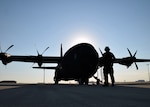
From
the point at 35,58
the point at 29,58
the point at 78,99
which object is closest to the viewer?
the point at 78,99

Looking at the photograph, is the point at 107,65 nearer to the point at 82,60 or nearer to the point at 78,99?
the point at 82,60

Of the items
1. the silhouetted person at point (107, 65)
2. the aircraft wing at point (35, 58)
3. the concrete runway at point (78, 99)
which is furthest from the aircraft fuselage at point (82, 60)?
the concrete runway at point (78, 99)

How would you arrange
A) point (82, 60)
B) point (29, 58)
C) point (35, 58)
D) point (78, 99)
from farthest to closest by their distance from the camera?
point (29, 58), point (35, 58), point (82, 60), point (78, 99)

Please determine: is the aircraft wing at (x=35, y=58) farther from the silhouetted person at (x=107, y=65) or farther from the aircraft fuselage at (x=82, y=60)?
the silhouetted person at (x=107, y=65)

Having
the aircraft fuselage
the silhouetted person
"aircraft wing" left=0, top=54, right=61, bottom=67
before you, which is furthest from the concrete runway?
"aircraft wing" left=0, top=54, right=61, bottom=67

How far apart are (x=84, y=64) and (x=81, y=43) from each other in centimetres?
240

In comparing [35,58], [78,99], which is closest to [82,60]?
[35,58]

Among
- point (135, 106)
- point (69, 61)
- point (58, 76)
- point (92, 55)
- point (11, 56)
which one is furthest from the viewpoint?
point (11, 56)

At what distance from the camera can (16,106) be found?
3.37 metres

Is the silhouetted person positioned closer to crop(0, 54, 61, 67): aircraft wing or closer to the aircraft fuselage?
the aircraft fuselage

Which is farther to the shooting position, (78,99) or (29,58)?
(29,58)

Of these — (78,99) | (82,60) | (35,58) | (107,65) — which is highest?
(35,58)

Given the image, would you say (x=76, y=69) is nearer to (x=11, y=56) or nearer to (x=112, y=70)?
(x=112, y=70)

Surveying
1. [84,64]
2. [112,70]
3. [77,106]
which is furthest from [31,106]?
[84,64]
